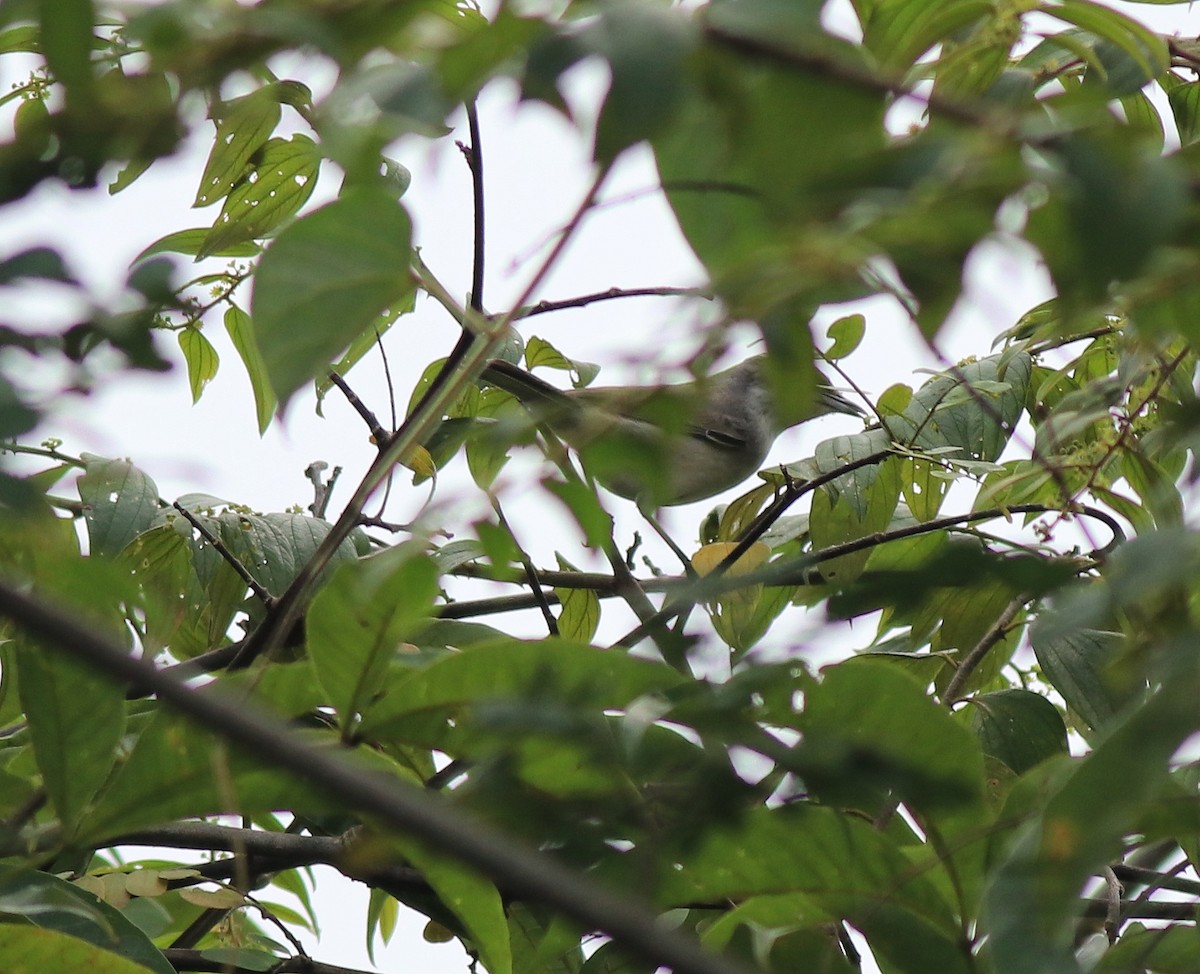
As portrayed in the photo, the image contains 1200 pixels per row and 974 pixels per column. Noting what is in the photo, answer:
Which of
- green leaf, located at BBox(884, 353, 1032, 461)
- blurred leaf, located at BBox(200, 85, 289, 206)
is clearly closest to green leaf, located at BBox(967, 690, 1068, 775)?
green leaf, located at BBox(884, 353, 1032, 461)

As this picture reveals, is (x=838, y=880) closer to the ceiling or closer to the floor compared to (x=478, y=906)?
closer to the floor

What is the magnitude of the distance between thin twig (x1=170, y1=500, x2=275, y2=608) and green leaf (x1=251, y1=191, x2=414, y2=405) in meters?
1.19

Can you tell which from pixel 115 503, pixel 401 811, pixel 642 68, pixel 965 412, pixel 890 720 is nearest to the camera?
pixel 401 811

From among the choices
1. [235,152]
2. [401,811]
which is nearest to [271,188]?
[235,152]

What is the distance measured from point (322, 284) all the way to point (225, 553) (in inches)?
54.0

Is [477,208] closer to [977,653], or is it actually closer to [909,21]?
[909,21]

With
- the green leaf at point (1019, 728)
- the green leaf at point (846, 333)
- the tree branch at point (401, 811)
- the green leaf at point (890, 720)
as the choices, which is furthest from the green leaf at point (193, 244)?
the tree branch at point (401, 811)

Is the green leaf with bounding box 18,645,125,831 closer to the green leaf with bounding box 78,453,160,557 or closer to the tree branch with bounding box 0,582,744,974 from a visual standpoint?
the tree branch with bounding box 0,582,744,974

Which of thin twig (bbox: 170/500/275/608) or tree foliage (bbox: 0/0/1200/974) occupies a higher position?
thin twig (bbox: 170/500/275/608)

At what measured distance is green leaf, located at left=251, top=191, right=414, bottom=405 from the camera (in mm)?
864

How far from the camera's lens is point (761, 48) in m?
0.66

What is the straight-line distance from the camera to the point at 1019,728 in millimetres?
2057

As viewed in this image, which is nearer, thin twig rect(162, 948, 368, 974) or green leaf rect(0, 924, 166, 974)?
green leaf rect(0, 924, 166, 974)

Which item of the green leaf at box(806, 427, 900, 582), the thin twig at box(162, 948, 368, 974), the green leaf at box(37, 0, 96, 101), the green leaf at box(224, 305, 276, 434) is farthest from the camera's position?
the green leaf at box(224, 305, 276, 434)
